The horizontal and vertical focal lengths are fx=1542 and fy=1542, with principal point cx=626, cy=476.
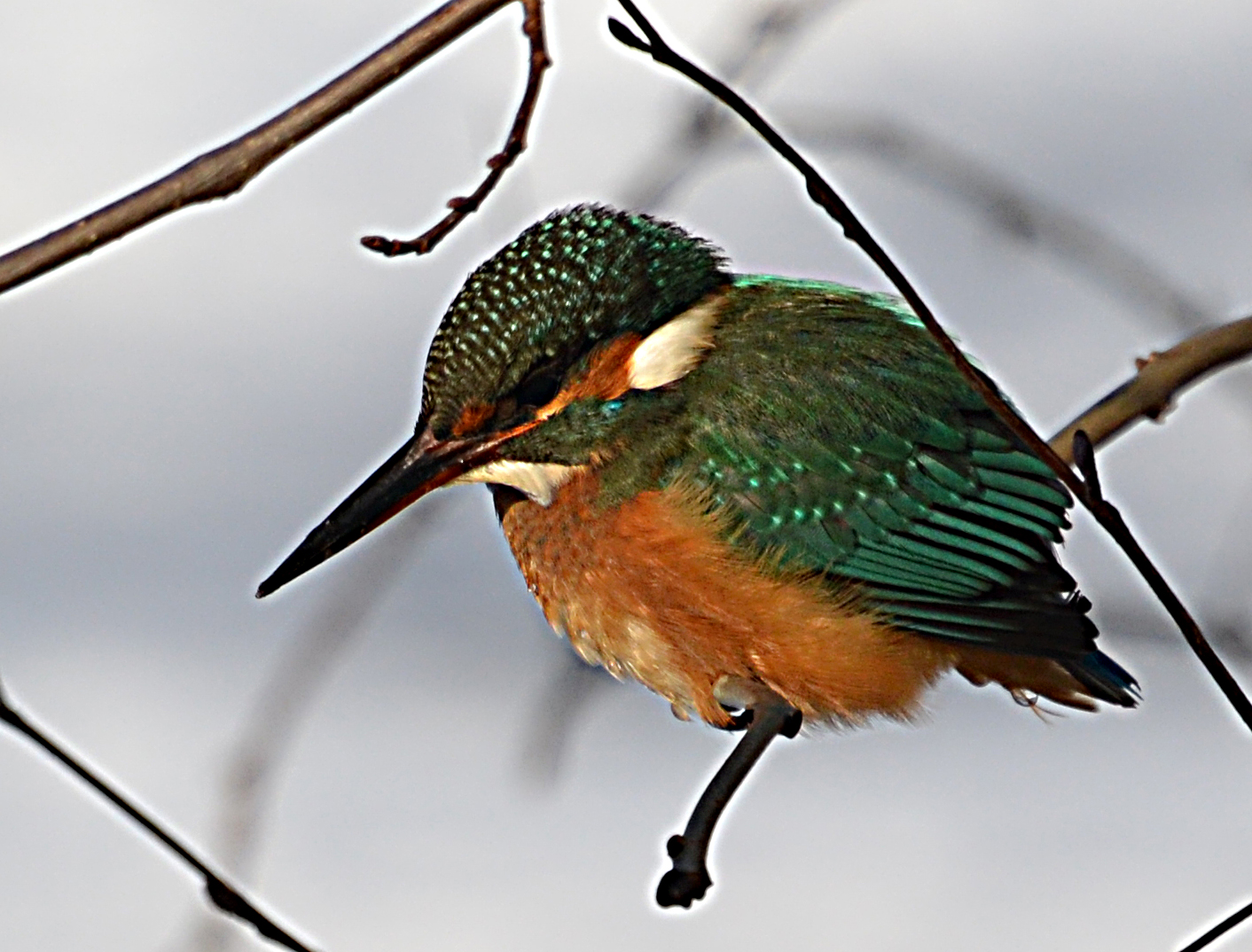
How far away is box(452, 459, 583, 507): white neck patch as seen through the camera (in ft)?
6.52

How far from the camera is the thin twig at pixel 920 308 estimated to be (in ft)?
3.70

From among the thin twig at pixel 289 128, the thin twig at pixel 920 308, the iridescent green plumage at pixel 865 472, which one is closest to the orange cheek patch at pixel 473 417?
the iridescent green plumage at pixel 865 472

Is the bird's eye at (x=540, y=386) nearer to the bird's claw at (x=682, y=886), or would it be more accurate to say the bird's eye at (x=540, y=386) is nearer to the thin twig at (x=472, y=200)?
the thin twig at (x=472, y=200)

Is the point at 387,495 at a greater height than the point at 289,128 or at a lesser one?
lesser

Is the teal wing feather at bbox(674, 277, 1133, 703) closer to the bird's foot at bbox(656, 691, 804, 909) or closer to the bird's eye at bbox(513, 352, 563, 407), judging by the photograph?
the bird's eye at bbox(513, 352, 563, 407)

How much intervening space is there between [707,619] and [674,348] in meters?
0.37

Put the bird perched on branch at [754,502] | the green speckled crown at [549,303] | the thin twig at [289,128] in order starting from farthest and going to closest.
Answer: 1. the bird perched on branch at [754,502]
2. the green speckled crown at [549,303]
3. the thin twig at [289,128]

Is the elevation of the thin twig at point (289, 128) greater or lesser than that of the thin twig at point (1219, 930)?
greater

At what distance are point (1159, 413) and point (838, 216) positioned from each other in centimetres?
119

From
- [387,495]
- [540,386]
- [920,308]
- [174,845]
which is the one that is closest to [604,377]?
[540,386]

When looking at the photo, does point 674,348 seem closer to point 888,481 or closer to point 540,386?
point 540,386

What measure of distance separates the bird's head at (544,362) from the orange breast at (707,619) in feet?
0.33

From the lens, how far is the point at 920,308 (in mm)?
1184

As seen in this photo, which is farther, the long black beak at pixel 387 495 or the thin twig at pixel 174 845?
the long black beak at pixel 387 495
